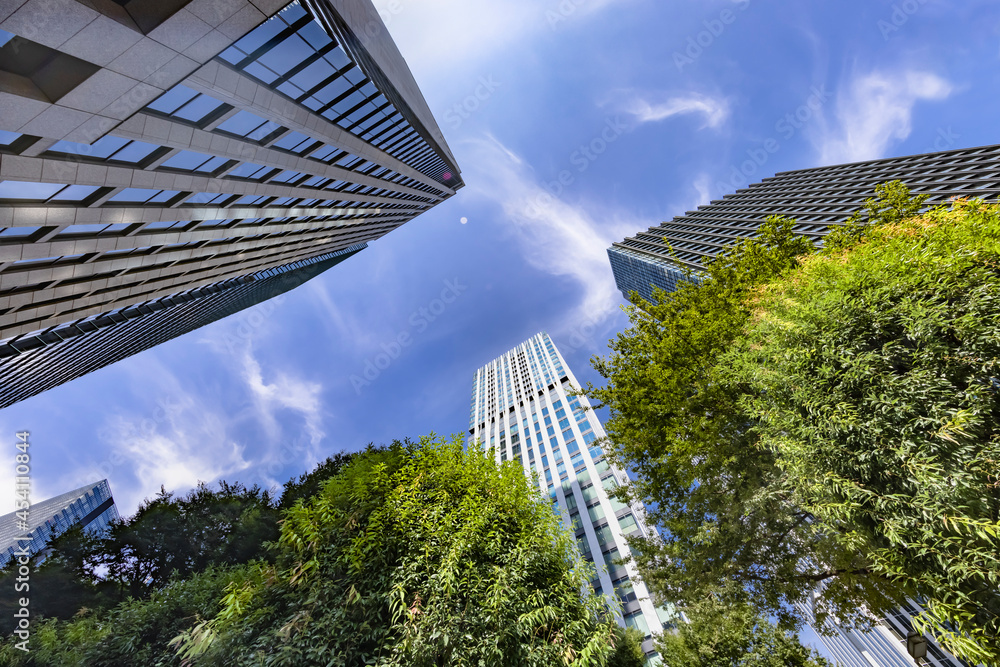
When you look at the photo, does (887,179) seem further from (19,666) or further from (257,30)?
(19,666)

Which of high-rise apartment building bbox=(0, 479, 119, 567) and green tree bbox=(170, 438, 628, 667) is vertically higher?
high-rise apartment building bbox=(0, 479, 119, 567)

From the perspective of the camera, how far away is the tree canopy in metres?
6.04

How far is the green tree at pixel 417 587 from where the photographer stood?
7.01 m

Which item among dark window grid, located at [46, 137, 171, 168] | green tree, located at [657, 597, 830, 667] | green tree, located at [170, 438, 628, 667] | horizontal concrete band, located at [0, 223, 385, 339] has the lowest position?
green tree, located at [657, 597, 830, 667]

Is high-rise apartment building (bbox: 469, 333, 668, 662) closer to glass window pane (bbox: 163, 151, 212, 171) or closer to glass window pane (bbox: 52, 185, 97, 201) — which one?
glass window pane (bbox: 163, 151, 212, 171)

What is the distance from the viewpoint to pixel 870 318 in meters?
7.36

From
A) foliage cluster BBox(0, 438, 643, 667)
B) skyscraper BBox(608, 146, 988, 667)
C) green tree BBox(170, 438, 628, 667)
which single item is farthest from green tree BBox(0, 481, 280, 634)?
skyscraper BBox(608, 146, 988, 667)

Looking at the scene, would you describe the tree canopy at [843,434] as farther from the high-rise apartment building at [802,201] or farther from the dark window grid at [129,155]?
the high-rise apartment building at [802,201]

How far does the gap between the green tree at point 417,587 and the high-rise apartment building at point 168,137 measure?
36.1 feet

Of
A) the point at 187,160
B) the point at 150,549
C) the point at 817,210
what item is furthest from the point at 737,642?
the point at 817,210

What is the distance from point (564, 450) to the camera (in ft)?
200

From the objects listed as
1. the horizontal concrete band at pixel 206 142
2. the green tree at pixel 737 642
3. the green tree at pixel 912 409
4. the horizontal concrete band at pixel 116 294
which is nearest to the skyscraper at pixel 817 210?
the green tree at pixel 912 409

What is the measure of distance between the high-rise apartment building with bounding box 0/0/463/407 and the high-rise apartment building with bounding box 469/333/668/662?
2024 centimetres

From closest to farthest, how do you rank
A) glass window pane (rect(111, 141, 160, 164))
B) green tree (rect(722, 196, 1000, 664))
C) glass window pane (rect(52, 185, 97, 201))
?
green tree (rect(722, 196, 1000, 664)), glass window pane (rect(111, 141, 160, 164)), glass window pane (rect(52, 185, 97, 201))
